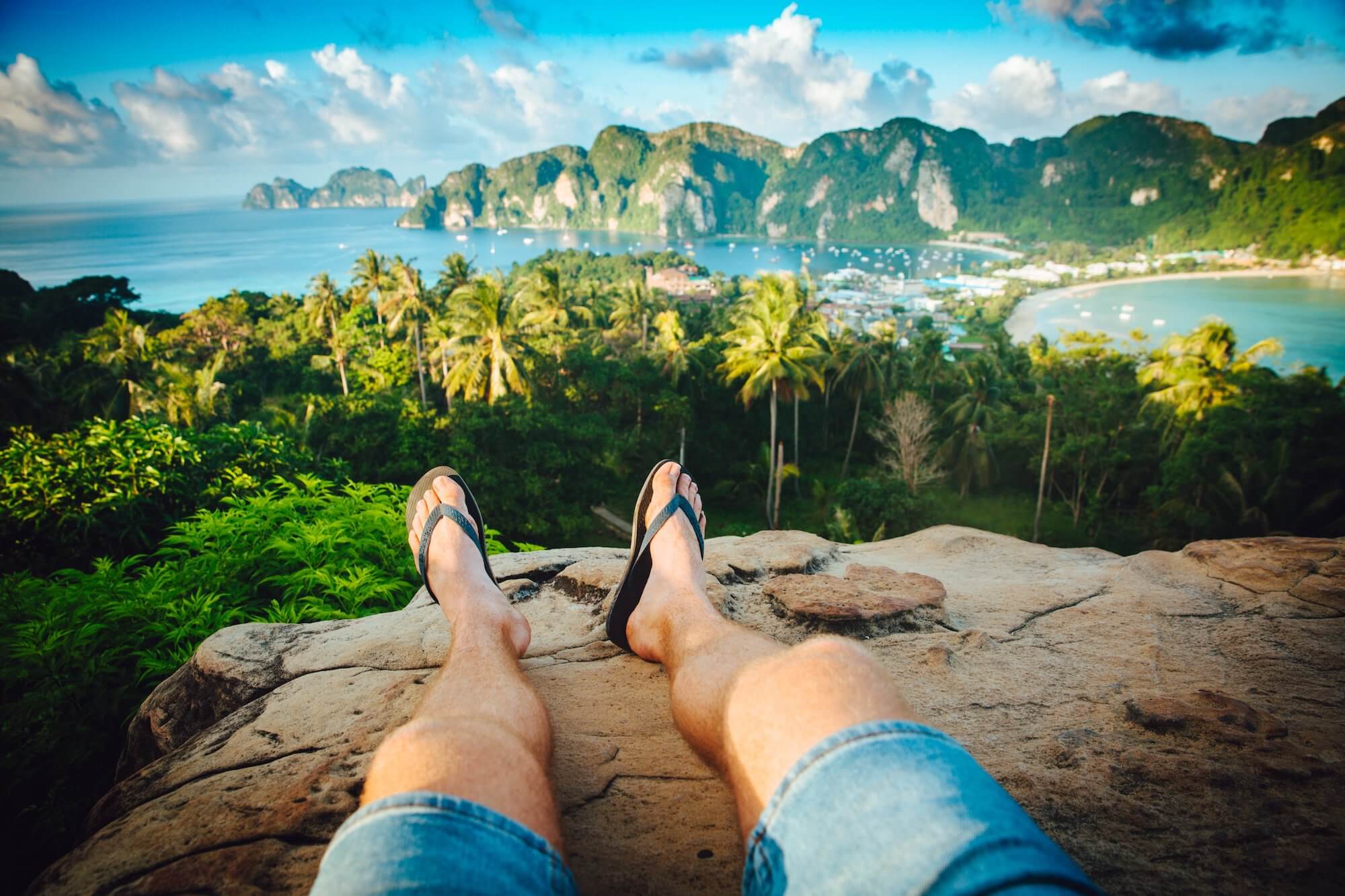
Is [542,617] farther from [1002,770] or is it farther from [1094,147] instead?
[1094,147]

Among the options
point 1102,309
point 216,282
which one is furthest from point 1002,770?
point 1102,309

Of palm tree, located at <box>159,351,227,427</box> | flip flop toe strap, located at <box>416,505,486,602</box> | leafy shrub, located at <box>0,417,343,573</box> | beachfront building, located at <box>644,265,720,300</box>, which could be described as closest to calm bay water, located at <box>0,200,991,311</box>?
beachfront building, located at <box>644,265,720,300</box>

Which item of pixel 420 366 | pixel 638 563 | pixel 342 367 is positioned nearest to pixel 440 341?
pixel 420 366

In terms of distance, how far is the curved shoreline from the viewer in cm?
5816

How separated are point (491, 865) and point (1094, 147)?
167620 millimetres

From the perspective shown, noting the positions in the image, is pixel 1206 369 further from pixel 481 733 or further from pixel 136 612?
pixel 136 612

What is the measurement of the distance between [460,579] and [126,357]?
1590cm

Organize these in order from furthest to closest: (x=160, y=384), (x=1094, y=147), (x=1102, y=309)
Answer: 1. (x=1094, y=147)
2. (x=1102, y=309)
3. (x=160, y=384)

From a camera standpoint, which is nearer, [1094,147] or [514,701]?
[514,701]

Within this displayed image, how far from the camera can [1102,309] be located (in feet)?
196

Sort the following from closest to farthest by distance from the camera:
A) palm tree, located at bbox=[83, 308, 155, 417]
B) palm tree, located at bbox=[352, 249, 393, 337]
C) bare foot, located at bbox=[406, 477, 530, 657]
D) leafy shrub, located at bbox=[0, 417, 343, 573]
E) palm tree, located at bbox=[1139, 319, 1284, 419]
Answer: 1. bare foot, located at bbox=[406, 477, 530, 657]
2. leafy shrub, located at bbox=[0, 417, 343, 573]
3. palm tree, located at bbox=[83, 308, 155, 417]
4. palm tree, located at bbox=[1139, 319, 1284, 419]
5. palm tree, located at bbox=[352, 249, 393, 337]

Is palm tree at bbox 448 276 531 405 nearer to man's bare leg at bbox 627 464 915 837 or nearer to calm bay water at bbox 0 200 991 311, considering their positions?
man's bare leg at bbox 627 464 915 837

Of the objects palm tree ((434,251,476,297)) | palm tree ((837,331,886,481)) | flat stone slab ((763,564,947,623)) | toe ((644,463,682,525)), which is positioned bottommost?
palm tree ((837,331,886,481))

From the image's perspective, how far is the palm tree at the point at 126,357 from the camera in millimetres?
12406
